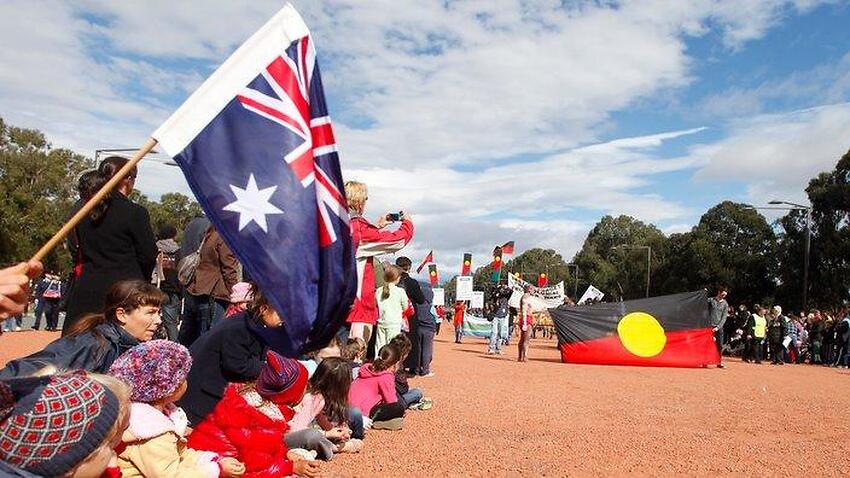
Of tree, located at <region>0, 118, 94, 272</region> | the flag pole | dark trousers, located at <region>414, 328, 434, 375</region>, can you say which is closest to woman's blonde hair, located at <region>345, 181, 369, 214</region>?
the flag pole

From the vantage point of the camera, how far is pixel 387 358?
25.1 ft

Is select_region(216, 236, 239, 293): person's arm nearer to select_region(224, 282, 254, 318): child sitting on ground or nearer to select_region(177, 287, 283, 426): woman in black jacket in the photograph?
select_region(224, 282, 254, 318): child sitting on ground

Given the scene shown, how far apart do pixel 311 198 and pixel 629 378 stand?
12.0 m

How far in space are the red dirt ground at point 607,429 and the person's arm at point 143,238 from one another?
6.73ft

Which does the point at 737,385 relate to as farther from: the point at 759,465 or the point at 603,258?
the point at 603,258

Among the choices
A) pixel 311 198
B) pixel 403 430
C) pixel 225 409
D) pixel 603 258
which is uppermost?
pixel 603 258

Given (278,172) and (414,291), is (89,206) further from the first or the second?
(414,291)

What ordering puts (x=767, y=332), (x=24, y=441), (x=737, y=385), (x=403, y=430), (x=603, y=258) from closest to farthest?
1. (x=24, y=441)
2. (x=403, y=430)
3. (x=737, y=385)
4. (x=767, y=332)
5. (x=603, y=258)

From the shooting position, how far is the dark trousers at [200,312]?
6.93 m

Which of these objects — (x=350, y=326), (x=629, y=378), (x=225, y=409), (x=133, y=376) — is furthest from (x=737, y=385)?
(x=133, y=376)

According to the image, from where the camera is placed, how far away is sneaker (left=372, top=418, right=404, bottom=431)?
756 centimetres

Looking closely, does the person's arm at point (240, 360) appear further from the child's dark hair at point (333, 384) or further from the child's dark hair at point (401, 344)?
the child's dark hair at point (401, 344)

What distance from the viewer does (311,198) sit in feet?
10.6

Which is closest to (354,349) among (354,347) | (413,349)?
(354,347)
